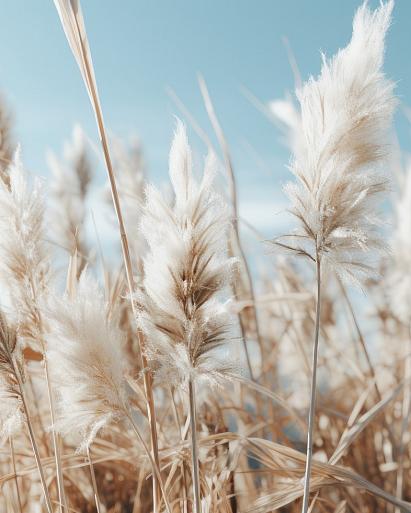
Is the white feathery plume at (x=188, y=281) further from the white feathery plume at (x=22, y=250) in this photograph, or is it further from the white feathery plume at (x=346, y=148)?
the white feathery plume at (x=22, y=250)

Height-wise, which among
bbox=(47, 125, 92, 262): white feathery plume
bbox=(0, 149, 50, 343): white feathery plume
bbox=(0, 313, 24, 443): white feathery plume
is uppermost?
bbox=(47, 125, 92, 262): white feathery plume

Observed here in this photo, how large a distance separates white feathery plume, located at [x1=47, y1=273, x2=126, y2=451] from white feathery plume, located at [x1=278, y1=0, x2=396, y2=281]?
35cm

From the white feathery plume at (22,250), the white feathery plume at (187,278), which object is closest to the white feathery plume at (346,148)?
the white feathery plume at (187,278)

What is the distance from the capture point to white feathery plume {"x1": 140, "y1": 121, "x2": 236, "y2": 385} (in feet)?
2.72

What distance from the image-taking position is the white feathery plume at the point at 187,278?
0.83 meters

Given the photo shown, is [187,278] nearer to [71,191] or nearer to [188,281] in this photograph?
[188,281]

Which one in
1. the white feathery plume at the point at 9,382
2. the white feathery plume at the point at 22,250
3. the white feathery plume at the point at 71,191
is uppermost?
the white feathery plume at the point at 71,191

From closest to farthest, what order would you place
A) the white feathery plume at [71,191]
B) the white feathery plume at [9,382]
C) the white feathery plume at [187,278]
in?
1. the white feathery plume at [187,278]
2. the white feathery plume at [9,382]
3. the white feathery plume at [71,191]

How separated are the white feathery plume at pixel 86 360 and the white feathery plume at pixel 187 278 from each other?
79mm

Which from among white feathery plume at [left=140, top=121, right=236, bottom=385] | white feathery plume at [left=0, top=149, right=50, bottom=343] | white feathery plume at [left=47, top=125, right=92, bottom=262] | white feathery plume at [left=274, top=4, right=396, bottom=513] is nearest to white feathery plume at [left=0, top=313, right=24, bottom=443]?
white feathery plume at [left=0, top=149, right=50, bottom=343]

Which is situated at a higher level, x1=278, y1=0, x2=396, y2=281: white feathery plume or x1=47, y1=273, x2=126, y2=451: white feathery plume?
x1=278, y1=0, x2=396, y2=281: white feathery plume

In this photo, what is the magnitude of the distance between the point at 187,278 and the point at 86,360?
205 mm

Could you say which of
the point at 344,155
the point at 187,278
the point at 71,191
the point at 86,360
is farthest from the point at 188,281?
the point at 71,191

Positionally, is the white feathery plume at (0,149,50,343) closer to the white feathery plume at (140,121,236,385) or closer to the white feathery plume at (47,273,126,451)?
the white feathery plume at (47,273,126,451)
